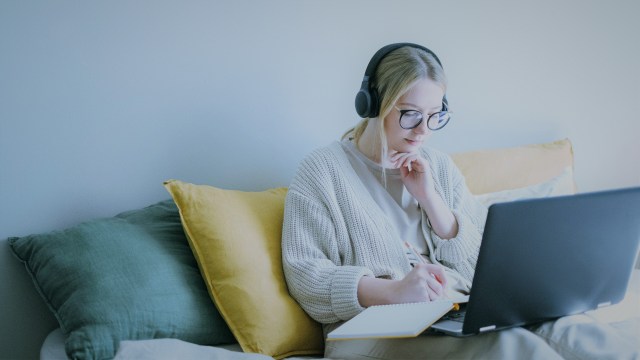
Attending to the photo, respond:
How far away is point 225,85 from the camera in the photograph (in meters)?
1.95

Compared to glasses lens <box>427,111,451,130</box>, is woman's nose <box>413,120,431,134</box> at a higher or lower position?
lower

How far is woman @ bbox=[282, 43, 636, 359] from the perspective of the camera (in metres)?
1.57

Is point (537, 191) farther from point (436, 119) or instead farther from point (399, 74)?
point (399, 74)

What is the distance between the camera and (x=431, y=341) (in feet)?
4.61

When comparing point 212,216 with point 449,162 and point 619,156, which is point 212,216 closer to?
point 449,162

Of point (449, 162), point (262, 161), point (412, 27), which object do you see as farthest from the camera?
point (412, 27)

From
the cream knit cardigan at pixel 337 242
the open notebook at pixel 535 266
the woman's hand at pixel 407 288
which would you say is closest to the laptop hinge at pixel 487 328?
the open notebook at pixel 535 266

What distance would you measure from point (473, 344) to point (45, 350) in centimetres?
88

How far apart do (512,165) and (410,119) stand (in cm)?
78

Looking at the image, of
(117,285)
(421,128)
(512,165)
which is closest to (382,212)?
(421,128)

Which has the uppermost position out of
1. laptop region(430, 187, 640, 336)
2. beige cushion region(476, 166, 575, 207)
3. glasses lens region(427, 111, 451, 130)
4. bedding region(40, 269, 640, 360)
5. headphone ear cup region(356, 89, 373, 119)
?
headphone ear cup region(356, 89, 373, 119)

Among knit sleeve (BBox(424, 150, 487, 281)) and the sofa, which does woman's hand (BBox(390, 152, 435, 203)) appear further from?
the sofa

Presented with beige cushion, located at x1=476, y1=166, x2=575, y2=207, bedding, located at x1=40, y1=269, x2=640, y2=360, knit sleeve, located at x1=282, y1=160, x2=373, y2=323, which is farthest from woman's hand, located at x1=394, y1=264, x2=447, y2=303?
beige cushion, located at x1=476, y1=166, x2=575, y2=207

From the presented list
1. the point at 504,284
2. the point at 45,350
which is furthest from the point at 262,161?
the point at 504,284
